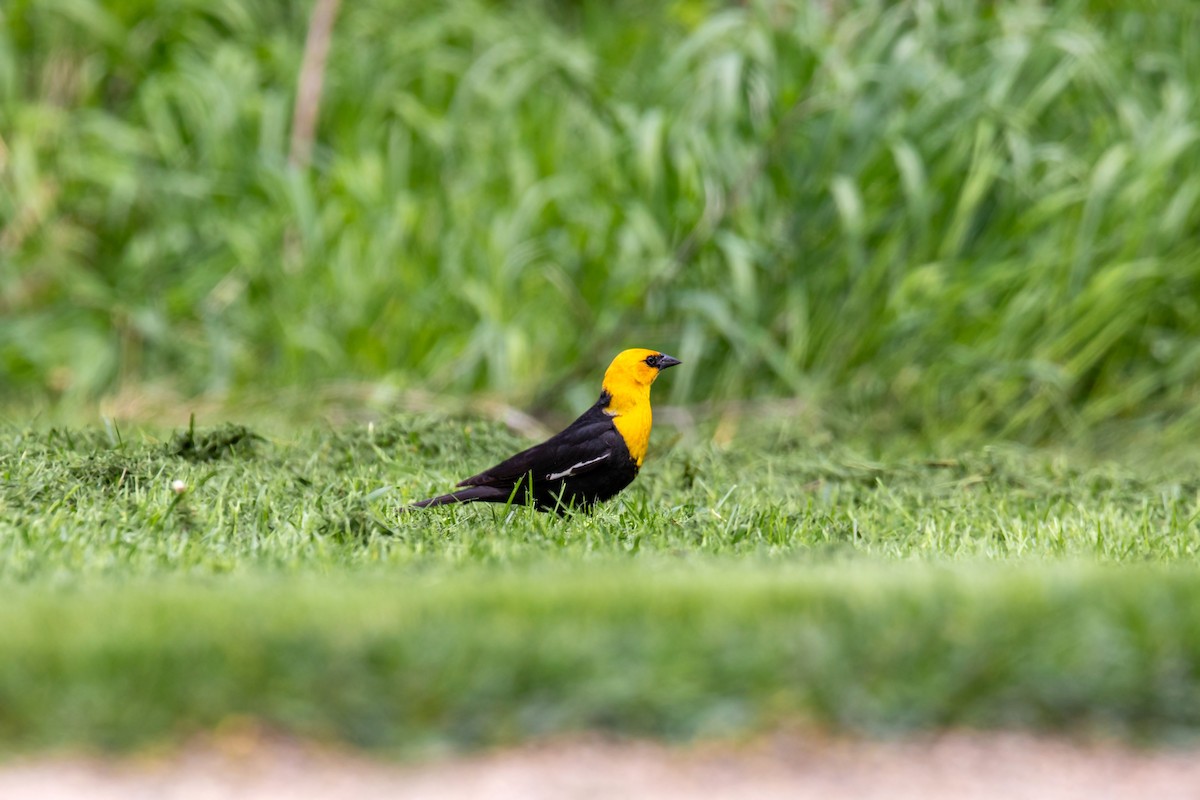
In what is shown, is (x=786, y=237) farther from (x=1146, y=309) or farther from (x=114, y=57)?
(x=114, y=57)

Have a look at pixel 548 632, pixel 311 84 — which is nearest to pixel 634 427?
pixel 548 632

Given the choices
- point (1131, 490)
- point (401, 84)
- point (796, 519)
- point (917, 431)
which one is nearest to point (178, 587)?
point (796, 519)

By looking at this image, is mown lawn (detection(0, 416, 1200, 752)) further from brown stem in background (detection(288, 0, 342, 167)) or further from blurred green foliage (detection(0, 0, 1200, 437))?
brown stem in background (detection(288, 0, 342, 167))

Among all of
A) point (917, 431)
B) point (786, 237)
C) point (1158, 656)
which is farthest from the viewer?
point (786, 237)

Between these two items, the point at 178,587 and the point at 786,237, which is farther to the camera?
the point at 786,237

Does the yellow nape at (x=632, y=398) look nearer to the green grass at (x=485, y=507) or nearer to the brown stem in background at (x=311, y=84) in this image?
the green grass at (x=485, y=507)

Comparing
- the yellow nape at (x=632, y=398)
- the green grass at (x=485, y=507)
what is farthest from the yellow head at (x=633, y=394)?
the green grass at (x=485, y=507)

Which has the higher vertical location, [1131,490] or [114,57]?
[114,57]

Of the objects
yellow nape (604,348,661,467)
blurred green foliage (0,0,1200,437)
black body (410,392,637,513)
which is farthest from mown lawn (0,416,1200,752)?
blurred green foliage (0,0,1200,437)

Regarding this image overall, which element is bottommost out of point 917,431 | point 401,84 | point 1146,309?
point 917,431

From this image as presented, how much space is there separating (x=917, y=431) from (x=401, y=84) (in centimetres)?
385

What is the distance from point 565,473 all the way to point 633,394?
0.36 meters

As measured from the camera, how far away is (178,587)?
3277mm

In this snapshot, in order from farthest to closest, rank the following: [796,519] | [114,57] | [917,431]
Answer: [114,57]
[917,431]
[796,519]
